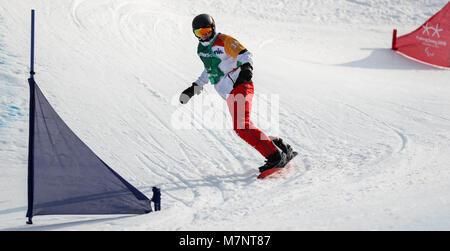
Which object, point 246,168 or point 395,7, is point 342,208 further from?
point 395,7

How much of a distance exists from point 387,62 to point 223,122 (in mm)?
5885

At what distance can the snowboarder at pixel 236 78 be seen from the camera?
4414mm

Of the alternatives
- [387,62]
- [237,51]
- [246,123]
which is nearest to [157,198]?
[246,123]

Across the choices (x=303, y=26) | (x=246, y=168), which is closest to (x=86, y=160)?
(x=246, y=168)

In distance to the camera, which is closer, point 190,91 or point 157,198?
point 157,198

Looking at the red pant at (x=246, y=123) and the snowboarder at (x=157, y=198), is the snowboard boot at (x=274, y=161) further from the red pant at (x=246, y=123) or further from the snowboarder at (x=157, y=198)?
the snowboarder at (x=157, y=198)

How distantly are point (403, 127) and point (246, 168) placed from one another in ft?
7.22

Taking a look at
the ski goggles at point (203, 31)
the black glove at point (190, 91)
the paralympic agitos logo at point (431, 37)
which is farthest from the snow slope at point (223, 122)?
the ski goggles at point (203, 31)

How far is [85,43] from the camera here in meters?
8.42

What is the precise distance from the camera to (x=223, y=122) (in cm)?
616

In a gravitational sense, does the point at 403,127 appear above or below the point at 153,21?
below

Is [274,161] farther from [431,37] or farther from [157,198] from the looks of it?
[431,37]
